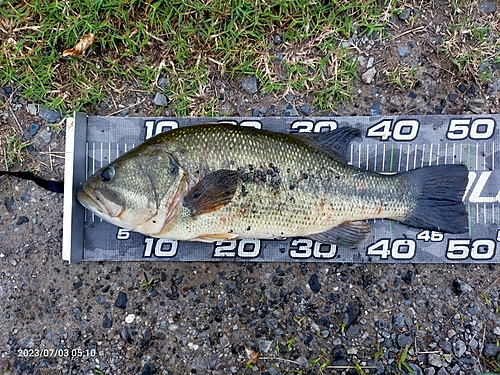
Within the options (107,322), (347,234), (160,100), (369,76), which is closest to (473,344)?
(347,234)

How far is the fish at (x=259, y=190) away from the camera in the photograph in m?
2.71

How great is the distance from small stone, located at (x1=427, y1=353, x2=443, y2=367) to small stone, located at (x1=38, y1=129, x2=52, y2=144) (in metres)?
3.61

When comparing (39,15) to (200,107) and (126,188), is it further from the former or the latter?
(126,188)

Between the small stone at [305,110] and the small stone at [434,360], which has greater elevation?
the small stone at [305,110]

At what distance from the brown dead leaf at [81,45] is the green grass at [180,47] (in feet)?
0.14

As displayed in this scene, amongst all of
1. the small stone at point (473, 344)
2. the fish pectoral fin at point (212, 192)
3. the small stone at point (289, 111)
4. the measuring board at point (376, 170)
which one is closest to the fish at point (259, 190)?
the fish pectoral fin at point (212, 192)

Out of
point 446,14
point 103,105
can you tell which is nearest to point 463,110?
point 446,14

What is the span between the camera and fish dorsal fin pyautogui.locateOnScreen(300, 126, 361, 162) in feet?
9.80

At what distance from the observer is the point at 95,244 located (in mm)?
3242

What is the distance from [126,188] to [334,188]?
1.48m

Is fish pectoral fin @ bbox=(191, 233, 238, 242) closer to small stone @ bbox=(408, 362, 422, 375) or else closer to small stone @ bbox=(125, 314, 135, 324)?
small stone @ bbox=(125, 314, 135, 324)

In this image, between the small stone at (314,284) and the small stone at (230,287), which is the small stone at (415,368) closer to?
the small stone at (314,284)

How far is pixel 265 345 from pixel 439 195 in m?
1.81

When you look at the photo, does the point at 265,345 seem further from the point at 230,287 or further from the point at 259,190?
the point at 259,190
